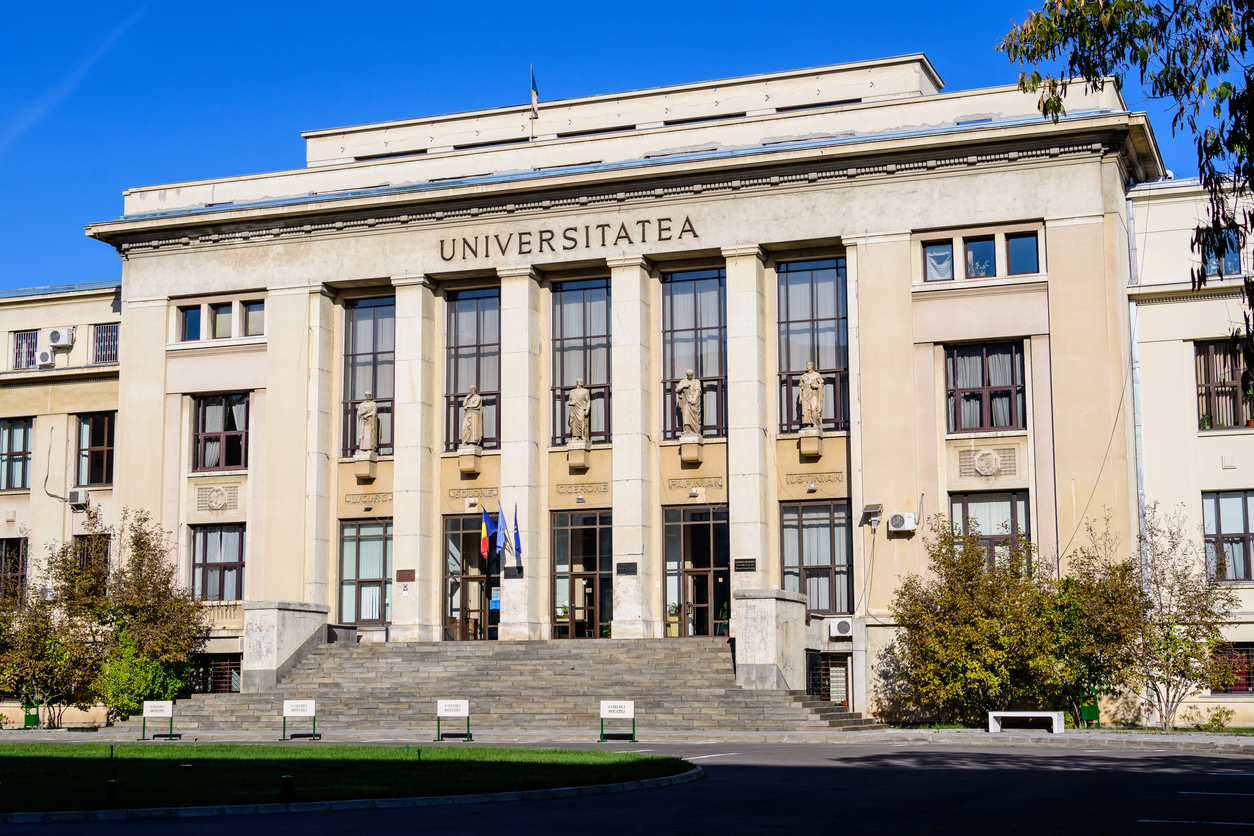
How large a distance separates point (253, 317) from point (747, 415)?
16.5 meters

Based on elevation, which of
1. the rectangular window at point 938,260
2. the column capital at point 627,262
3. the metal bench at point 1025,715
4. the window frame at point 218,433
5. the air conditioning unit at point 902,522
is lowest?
the metal bench at point 1025,715

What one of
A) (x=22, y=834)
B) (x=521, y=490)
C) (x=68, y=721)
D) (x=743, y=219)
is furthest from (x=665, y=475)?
(x=22, y=834)

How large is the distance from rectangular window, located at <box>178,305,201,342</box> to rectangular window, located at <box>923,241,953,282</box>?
2293 cm

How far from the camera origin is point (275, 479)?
44094 mm

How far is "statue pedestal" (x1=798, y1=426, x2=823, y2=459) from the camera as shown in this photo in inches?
1590

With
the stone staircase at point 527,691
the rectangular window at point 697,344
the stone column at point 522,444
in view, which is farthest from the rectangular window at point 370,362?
the rectangular window at point 697,344

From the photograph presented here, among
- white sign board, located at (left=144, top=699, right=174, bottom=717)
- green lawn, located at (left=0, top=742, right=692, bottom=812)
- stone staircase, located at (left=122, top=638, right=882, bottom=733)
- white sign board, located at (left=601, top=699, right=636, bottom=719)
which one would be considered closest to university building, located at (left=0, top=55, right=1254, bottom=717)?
stone staircase, located at (left=122, top=638, right=882, bottom=733)

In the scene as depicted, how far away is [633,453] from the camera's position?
41.3 metres

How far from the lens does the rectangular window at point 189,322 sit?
1827 inches

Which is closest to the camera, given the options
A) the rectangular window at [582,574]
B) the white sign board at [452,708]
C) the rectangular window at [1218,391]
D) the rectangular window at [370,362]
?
the white sign board at [452,708]

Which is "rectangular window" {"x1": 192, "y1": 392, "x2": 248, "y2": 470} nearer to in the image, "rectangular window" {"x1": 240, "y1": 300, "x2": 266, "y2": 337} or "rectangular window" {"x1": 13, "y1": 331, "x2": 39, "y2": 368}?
"rectangular window" {"x1": 240, "y1": 300, "x2": 266, "y2": 337}

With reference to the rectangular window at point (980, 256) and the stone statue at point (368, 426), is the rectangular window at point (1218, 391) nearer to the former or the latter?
the rectangular window at point (980, 256)

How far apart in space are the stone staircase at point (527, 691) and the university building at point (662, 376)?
1.32 m

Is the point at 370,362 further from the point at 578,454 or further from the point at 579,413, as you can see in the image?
the point at 578,454
